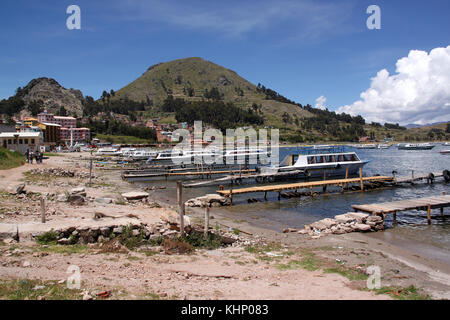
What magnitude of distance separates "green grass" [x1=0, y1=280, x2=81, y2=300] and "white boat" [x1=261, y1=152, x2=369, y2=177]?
119ft

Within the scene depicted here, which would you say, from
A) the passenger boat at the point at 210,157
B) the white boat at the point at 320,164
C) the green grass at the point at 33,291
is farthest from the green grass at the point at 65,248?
the passenger boat at the point at 210,157

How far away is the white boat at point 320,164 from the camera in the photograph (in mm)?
42562

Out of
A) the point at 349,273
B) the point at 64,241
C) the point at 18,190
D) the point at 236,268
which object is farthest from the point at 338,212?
the point at 18,190

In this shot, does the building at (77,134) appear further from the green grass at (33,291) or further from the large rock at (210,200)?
the green grass at (33,291)

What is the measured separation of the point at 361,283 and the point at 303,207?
16.5 m

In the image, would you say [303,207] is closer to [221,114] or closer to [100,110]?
[221,114]

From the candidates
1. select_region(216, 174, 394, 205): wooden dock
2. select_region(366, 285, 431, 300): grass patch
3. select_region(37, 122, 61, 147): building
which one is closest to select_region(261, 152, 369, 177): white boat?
select_region(216, 174, 394, 205): wooden dock

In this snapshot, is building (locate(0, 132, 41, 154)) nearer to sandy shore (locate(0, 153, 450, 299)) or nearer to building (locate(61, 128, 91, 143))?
sandy shore (locate(0, 153, 450, 299))

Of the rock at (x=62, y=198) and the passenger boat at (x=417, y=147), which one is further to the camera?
the passenger boat at (x=417, y=147)

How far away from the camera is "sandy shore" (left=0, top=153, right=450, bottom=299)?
8422mm

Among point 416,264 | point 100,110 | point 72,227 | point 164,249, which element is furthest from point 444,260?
point 100,110

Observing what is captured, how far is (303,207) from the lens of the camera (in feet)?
85.7

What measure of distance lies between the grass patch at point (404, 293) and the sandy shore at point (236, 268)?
262 mm

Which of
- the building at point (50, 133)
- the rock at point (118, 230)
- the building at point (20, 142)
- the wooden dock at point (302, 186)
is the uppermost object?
the building at point (50, 133)
